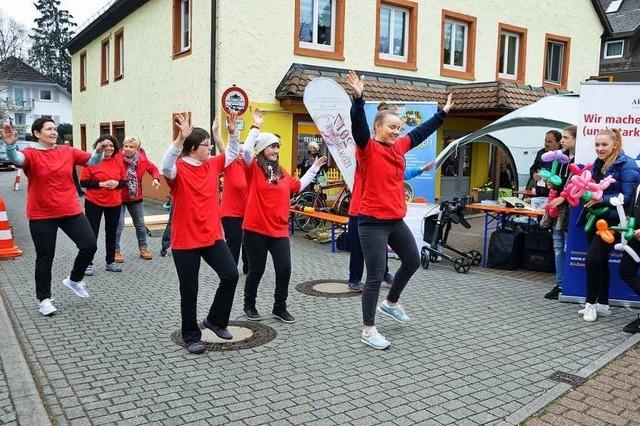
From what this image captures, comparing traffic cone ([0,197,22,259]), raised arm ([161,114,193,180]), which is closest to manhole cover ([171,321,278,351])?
raised arm ([161,114,193,180])

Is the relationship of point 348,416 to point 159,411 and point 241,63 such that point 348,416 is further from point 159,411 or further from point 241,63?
point 241,63

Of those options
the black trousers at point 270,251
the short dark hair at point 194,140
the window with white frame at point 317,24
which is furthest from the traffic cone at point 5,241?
the window with white frame at point 317,24

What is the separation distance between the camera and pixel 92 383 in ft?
13.8

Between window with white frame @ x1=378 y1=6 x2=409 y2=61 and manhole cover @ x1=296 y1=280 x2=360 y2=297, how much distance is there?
363 inches

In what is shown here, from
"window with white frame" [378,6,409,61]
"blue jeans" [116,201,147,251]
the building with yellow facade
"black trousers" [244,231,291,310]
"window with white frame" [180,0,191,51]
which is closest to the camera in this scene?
"black trousers" [244,231,291,310]

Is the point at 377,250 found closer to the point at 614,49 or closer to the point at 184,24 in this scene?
the point at 184,24

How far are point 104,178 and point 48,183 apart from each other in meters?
2.01

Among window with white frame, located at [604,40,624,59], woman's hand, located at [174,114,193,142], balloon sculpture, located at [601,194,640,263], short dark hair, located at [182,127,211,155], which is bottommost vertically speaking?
balloon sculpture, located at [601,194,640,263]

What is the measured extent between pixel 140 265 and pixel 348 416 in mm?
5602

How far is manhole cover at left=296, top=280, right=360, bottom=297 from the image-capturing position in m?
6.93

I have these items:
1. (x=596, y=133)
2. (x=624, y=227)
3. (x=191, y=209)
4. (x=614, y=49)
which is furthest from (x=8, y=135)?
(x=614, y=49)

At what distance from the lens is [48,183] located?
226 inches

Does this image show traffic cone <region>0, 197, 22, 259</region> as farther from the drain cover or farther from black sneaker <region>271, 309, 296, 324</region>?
the drain cover

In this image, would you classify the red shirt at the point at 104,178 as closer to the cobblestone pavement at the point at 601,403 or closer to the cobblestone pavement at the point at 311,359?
the cobblestone pavement at the point at 311,359
